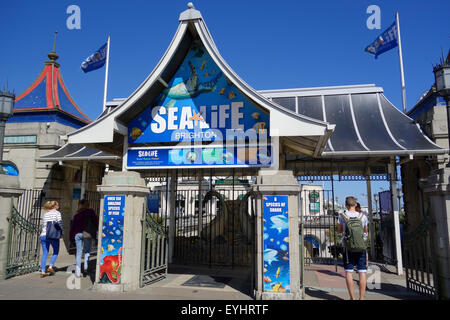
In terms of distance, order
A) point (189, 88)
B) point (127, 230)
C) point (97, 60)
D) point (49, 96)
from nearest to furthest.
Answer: point (127, 230), point (189, 88), point (49, 96), point (97, 60)

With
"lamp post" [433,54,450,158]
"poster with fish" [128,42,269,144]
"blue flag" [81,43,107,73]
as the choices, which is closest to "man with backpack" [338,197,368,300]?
"poster with fish" [128,42,269,144]

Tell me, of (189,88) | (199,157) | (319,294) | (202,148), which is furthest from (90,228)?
(319,294)

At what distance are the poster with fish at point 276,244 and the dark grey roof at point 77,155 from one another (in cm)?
749

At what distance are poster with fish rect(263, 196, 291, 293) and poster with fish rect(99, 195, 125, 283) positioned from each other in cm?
359

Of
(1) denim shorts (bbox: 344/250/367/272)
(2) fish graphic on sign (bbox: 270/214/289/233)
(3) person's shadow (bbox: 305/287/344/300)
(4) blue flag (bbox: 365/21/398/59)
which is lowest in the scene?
(3) person's shadow (bbox: 305/287/344/300)

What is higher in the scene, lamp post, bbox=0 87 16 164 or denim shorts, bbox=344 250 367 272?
lamp post, bbox=0 87 16 164

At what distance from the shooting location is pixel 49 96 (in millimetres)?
15422

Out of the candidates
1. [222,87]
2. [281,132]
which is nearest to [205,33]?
[222,87]

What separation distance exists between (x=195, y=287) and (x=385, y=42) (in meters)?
15.2

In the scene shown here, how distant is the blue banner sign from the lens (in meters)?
8.05

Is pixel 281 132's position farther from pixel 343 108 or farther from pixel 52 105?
pixel 52 105

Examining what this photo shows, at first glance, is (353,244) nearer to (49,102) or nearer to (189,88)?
(189,88)

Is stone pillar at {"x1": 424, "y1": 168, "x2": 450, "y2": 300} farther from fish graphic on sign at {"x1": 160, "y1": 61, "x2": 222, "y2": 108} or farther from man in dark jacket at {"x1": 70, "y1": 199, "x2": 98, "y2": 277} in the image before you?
man in dark jacket at {"x1": 70, "y1": 199, "x2": 98, "y2": 277}

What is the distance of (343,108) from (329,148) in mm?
2956
